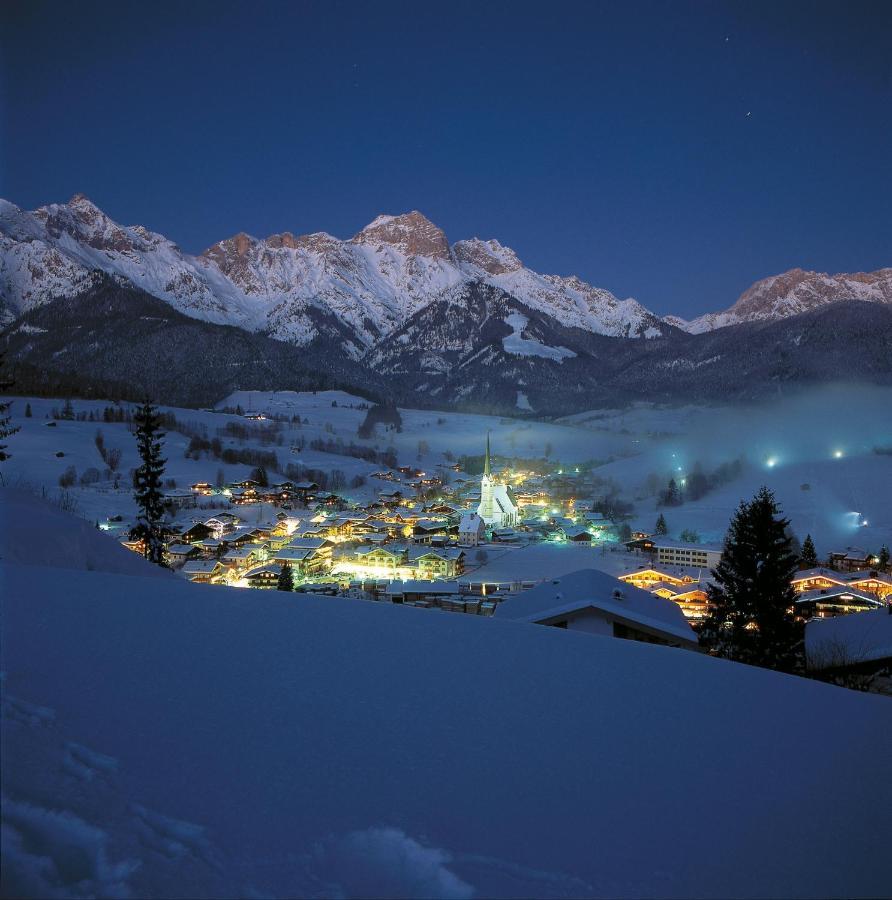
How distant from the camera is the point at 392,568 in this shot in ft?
127

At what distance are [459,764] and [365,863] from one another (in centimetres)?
68

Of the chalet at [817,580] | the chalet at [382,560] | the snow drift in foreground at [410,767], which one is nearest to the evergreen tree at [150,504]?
the snow drift in foreground at [410,767]

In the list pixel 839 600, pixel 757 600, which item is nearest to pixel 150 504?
pixel 757 600

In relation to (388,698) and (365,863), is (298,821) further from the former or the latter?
(388,698)

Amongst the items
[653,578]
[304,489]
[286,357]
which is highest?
[286,357]

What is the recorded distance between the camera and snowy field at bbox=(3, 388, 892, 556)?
55969 mm

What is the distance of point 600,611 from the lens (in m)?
10.6

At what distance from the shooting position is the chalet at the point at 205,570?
Result: 32188 mm

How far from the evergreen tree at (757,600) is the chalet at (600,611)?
89 centimetres

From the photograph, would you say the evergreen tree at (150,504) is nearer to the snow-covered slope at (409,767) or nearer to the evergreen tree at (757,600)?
the evergreen tree at (757,600)

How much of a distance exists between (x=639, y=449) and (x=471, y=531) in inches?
2602

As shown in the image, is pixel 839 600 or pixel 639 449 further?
pixel 639 449

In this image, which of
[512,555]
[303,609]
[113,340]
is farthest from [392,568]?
[113,340]

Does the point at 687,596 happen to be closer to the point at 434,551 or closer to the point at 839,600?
the point at 839,600
